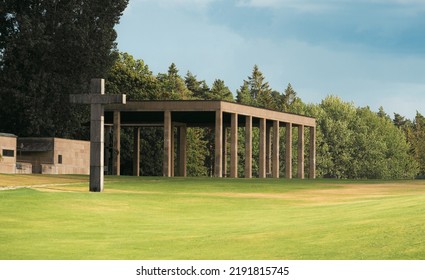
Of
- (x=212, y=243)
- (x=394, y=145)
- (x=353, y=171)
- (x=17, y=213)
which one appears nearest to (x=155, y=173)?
(x=353, y=171)

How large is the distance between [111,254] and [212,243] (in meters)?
2.80

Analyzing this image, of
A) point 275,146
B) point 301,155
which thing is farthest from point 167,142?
point 301,155

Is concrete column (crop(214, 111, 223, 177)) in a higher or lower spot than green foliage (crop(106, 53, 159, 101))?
lower

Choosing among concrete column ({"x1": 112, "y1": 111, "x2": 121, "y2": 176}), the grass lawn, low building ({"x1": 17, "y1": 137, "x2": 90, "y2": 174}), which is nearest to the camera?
the grass lawn

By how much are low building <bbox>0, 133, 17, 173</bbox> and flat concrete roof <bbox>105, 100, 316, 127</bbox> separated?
967 centimetres

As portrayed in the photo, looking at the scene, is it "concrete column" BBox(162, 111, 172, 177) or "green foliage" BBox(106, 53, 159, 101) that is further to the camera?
"green foliage" BBox(106, 53, 159, 101)

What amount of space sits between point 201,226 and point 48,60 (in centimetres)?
5243

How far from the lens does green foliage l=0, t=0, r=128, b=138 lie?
76.4 meters

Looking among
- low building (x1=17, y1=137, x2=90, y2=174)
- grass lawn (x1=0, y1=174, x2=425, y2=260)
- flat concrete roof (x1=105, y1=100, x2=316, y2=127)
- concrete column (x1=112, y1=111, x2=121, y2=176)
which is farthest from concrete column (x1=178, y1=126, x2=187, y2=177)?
grass lawn (x1=0, y1=174, x2=425, y2=260)

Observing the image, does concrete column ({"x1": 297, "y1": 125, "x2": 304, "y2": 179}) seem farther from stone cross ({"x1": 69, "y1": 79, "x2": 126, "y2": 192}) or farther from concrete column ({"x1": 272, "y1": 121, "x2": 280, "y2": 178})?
stone cross ({"x1": 69, "y1": 79, "x2": 126, "y2": 192})

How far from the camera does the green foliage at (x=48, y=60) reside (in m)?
76.4

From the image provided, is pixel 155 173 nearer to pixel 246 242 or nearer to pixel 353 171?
pixel 353 171

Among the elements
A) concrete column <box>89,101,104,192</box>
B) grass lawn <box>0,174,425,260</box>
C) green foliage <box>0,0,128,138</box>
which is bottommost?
grass lawn <box>0,174,425,260</box>

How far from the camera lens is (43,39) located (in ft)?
250
